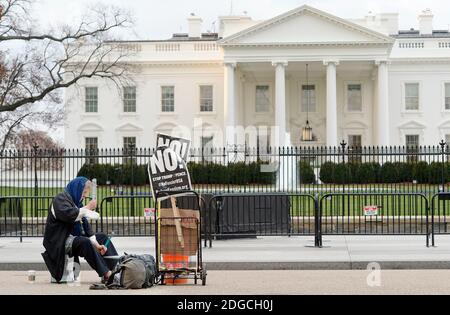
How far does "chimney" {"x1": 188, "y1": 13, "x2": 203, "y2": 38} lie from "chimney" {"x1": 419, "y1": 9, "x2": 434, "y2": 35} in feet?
59.1

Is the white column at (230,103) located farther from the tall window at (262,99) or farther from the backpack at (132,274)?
the backpack at (132,274)

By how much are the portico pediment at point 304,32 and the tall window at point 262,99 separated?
19.1ft

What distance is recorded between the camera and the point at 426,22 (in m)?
69.9

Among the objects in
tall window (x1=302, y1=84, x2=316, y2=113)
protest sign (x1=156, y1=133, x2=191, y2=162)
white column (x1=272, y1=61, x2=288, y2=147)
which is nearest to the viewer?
protest sign (x1=156, y1=133, x2=191, y2=162)

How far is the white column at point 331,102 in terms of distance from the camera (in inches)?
2183

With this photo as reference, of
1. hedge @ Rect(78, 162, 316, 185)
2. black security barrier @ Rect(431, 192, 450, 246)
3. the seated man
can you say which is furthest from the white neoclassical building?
the seated man

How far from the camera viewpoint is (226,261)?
13773 mm

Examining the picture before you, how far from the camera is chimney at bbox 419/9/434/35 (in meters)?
69.5

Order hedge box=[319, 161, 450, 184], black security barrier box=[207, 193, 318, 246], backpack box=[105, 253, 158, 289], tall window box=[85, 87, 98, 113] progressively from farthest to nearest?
tall window box=[85, 87, 98, 113], hedge box=[319, 161, 450, 184], black security barrier box=[207, 193, 318, 246], backpack box=[105, 253, 158, 289]

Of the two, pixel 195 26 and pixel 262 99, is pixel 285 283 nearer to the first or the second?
pixel 262 99

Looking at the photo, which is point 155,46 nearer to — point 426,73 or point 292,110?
point 292,110

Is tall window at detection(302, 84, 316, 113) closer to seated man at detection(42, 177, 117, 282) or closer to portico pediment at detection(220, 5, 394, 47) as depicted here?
portico pediment at detection(220, 5, 394, 47)

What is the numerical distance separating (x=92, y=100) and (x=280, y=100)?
14.1 meters

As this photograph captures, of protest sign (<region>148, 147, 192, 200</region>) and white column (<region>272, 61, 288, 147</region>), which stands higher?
white column (<region>272, 61, 288, 147</region>)
